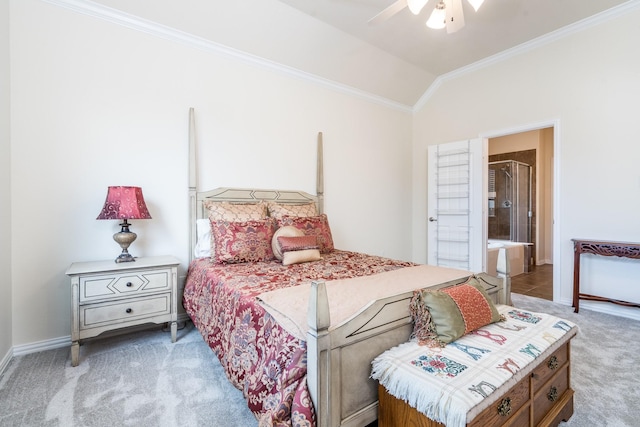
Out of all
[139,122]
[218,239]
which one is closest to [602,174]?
[218,239]

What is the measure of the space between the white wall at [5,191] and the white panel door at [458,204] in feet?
15.1

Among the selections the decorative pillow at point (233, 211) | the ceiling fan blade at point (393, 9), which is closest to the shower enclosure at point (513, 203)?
the ceiling fan blade at point (393, 9)

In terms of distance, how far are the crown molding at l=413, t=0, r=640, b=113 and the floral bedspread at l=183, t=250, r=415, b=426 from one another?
3.28 metres

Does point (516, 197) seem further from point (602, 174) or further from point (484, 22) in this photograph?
point (484, 22)

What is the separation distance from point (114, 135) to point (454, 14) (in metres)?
2.83

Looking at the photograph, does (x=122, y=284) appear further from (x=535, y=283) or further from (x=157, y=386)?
(x=535, y=283)

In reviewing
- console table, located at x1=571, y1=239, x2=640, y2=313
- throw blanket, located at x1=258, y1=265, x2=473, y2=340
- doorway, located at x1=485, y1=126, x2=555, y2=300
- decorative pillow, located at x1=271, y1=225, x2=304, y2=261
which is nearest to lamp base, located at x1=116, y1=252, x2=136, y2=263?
decorative pillow, located at x1=271, y1=225, x2=304, y2=261

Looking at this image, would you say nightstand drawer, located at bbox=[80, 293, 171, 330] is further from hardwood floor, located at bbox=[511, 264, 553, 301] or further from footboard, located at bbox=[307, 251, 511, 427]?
hardwood floor, located at bbox=[511, 264, 553, 301]

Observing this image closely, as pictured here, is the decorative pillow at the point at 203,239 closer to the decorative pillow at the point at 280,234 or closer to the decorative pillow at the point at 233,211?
the decorative pillow at the point at 233,211

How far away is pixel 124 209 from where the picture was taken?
2.27 metres

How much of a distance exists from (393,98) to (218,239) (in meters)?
3.48

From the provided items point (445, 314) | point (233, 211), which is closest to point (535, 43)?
point (445, 314)

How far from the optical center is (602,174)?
3.18 meters

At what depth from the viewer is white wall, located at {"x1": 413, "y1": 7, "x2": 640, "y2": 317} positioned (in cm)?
303
